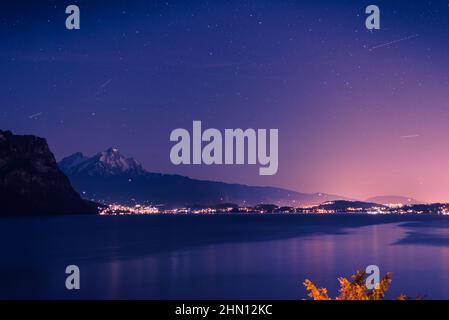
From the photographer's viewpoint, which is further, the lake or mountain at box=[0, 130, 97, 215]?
mountain at box=[0, 130, 97, 215]

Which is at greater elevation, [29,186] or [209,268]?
[29,186]

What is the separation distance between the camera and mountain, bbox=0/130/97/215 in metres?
178

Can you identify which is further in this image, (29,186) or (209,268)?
(29,186)

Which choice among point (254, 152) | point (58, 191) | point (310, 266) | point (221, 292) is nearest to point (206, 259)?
point (310, 266)

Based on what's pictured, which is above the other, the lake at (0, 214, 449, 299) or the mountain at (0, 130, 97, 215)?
the mountain at (0, 130, 97, 215)

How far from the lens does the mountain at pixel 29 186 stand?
178m

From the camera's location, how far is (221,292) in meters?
Result: 31.5

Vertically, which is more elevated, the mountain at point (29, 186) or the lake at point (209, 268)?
the mountain at point (29, 186)

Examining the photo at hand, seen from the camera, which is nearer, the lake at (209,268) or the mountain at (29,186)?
the lake at (209,268)

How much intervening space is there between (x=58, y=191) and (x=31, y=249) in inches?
5503

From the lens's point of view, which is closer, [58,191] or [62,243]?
[62,243]

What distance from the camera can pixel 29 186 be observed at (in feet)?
600
